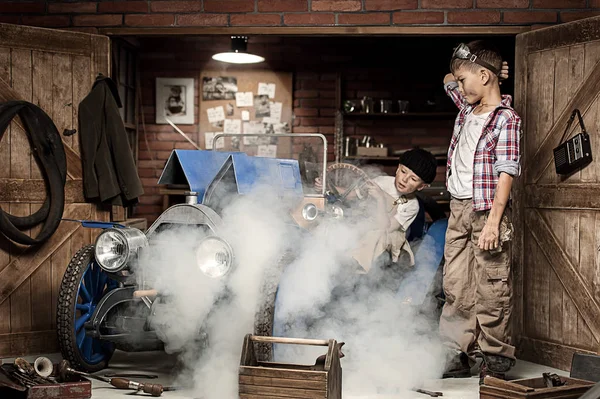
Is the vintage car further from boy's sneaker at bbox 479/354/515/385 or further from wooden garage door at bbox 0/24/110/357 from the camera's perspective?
wooden garage door at bbox 0/24/110/357

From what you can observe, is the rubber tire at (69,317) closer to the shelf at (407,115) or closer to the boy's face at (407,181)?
the boy's face at (407,181)

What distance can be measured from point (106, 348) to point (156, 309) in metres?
0.71

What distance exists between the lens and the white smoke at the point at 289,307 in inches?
133

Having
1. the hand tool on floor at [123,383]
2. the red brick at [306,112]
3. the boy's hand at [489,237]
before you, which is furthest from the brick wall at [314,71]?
the hand tool on floor at [123,383]

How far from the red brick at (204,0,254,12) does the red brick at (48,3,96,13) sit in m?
0.77

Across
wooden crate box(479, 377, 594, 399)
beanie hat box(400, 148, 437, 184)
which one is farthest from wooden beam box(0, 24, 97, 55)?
wooden crate box(479, 377, 594, 399)

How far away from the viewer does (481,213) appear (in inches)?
144

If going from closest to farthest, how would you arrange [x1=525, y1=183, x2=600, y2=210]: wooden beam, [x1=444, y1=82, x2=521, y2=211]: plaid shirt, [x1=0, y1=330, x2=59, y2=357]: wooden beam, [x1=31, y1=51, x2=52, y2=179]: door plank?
[x1=444, y1=82, x2=521, y2=211]: plaid shirt, [x1=525, y1=183, x2=600, y2=210]: wooden beam, [x1=0, y1=330, x2=59, y2=357]: wooden beam, [x1=31, y1=51, x2=52, y2=179]: door plank

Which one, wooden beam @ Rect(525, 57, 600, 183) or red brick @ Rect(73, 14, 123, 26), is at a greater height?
red brick @ Rect(73, 14, 123, 26)

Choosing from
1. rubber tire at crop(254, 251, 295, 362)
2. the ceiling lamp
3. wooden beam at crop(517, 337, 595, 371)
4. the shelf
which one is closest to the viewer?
rubber tire at crop(254, 251, 295, 362)

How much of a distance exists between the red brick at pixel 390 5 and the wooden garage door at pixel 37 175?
69.1 inches

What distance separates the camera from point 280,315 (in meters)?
3.38

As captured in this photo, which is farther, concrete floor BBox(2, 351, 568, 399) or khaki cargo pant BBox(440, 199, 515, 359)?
khaki cargo pant BBox(440, 199, 515, 359)

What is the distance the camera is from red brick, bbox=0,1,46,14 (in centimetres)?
485
